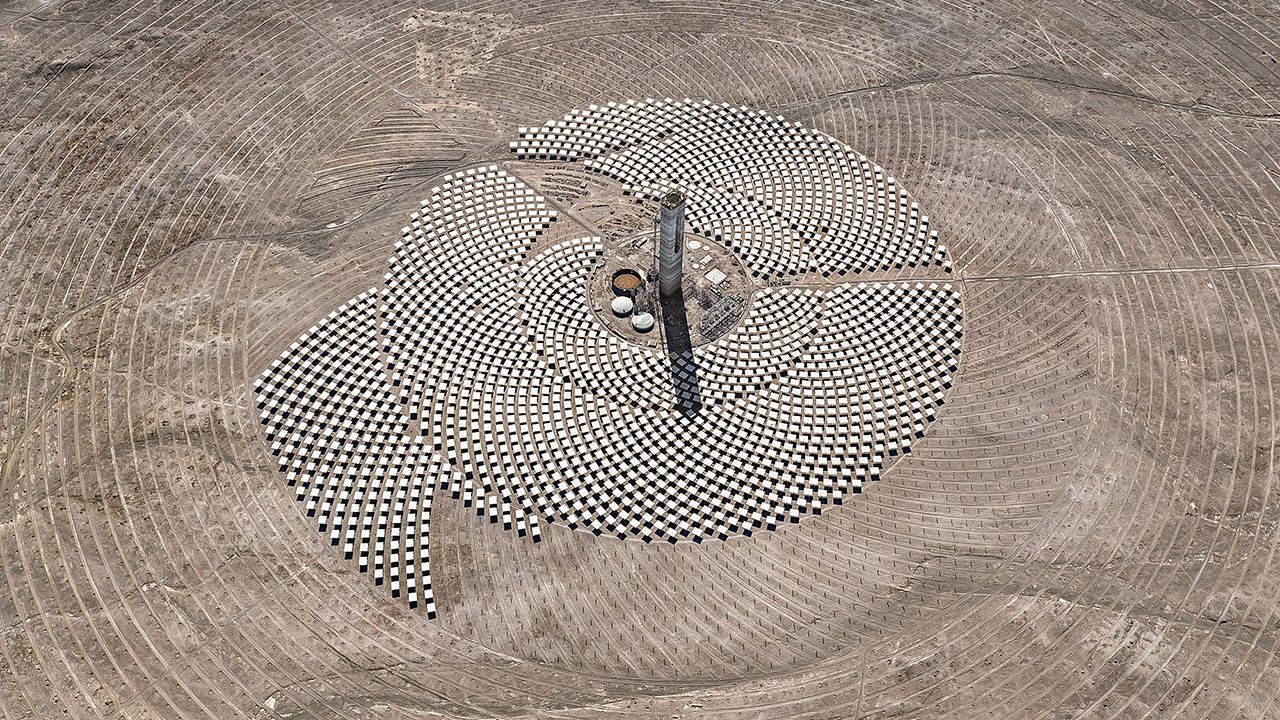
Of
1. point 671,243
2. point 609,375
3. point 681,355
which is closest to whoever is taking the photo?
point 671,243

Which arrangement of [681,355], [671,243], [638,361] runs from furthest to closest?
[681,355] < [638,361] < [671,243]

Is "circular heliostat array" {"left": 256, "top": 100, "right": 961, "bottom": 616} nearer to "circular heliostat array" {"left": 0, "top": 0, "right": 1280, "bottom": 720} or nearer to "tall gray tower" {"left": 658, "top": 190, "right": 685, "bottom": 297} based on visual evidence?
"circular heliostat array" {"left": 0, "top": 0, "right": 1280, "bottom": 720}

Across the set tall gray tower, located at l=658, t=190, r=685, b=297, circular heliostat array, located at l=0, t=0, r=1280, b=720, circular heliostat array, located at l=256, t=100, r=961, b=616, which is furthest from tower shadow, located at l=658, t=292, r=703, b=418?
tall gray tower, located at l=658, t=190, r=685, b=297

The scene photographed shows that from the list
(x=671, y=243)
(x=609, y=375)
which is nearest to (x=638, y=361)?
(x=609, y=375)

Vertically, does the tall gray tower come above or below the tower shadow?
above

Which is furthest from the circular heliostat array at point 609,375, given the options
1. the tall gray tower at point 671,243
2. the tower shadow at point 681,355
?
the tall gray tower at point 671,243

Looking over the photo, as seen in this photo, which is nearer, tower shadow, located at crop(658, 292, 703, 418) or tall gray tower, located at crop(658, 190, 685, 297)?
tall gray tower, located at crop(658, 190, 685, 297)

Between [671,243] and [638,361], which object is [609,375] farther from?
[671,243]
